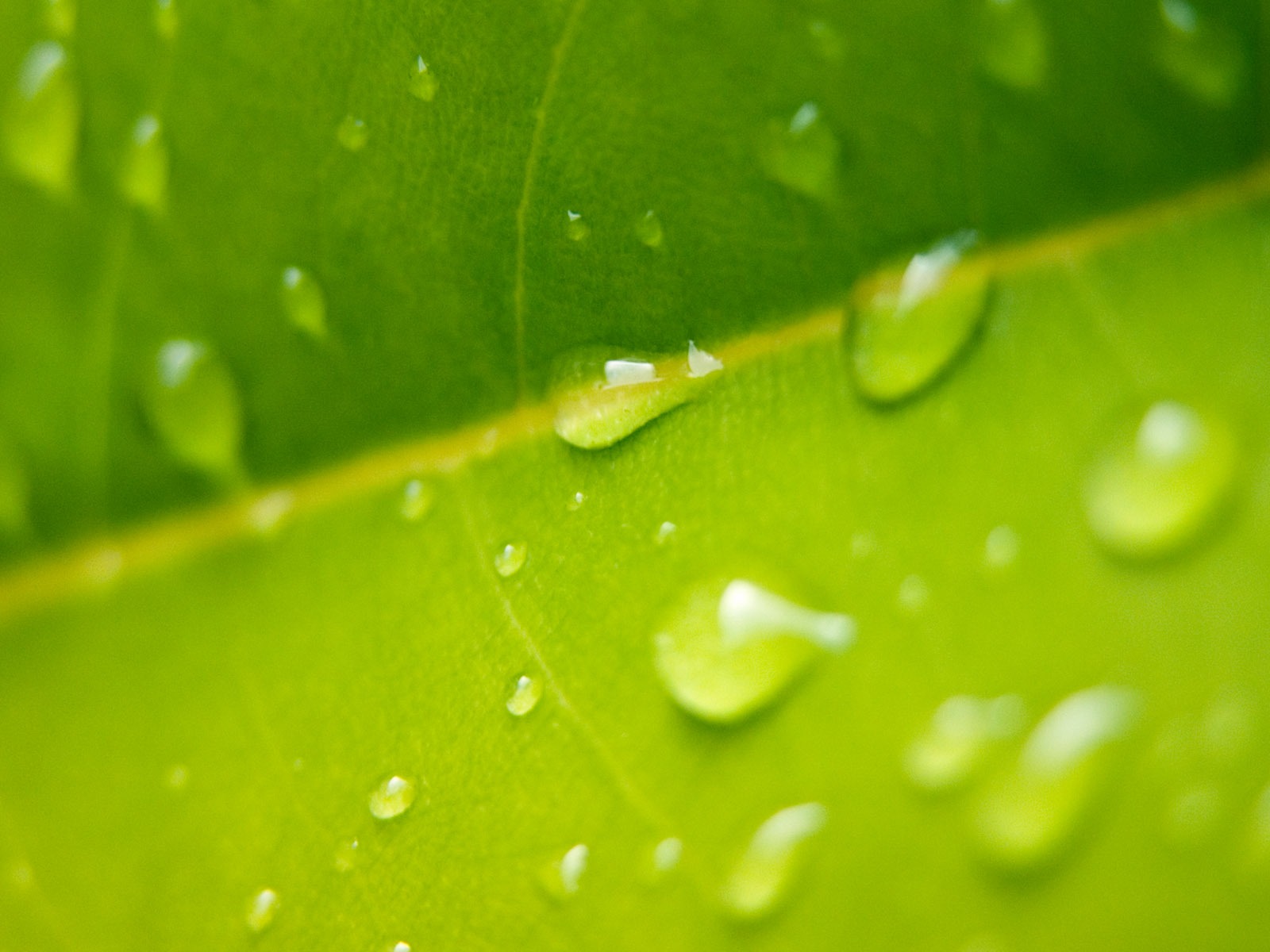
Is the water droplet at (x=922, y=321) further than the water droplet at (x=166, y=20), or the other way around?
the water droplet at (x=166, y=20)

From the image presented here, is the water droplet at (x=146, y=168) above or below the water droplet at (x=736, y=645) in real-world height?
above

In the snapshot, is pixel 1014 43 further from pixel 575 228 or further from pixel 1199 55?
pixel 575 228

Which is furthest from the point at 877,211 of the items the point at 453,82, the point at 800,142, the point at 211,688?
the point at 211,688

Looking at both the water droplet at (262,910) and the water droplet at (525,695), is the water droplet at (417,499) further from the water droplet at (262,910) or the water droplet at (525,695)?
the water droplet at (262,910)

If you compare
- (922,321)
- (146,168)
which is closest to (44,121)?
(146,168)

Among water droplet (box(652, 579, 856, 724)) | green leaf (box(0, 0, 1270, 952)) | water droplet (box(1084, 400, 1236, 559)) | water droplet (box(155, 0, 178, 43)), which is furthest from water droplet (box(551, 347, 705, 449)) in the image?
water droplet (box(155, 0, 178, 43))

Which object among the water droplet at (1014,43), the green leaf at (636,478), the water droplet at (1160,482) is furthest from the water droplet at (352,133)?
the water droplet at (1160,482)
